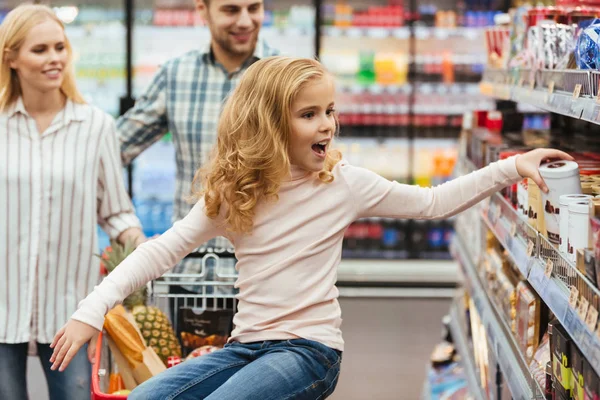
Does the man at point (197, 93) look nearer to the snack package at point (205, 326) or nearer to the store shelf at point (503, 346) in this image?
the snack package at point (205, 326)

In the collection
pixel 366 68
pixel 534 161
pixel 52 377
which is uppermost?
pixel 366 68

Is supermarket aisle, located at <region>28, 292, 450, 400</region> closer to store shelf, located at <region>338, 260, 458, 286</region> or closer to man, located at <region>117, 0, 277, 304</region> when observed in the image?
store shelf, located at <region>338, 260, 458, 286</region>

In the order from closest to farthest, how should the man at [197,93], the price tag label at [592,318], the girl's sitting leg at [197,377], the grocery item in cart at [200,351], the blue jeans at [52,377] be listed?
the price tag label at [592,318] → the girl's sitting leg at [197,377] → the grocery item in cart at [200,351] → the blue jeans at [52,377] → the man at [197,93]

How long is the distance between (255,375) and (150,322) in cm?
78

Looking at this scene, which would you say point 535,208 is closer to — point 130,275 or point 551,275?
point 551,275

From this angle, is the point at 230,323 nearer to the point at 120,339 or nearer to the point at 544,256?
the point at 120,339

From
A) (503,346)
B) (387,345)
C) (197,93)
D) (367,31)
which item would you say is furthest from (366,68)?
(503,346)

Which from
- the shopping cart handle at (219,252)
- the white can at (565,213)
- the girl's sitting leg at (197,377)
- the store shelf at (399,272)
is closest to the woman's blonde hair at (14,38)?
the shopping cart handle at (219,252)

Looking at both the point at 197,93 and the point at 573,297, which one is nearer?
the point at 573,297

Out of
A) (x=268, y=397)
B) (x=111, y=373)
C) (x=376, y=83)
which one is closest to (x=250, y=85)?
(x=268, y=397)

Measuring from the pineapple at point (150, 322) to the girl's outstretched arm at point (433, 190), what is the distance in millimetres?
741

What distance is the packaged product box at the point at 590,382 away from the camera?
5.72 ft

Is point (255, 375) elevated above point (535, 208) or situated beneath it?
situated beneath

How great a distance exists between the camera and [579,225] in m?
1.88
